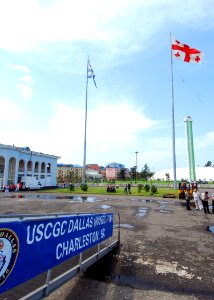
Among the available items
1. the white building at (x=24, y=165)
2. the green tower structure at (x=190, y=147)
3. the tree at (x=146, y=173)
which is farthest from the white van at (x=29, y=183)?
the tree at (x=146, y=173)

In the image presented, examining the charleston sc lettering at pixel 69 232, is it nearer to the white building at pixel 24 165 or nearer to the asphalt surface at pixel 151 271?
the asphalt surface at pixel 151 271

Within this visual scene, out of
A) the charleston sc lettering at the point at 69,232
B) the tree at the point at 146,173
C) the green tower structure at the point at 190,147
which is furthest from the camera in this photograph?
the tree at the point at 146,173

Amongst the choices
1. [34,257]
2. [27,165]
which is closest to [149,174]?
[27,165]

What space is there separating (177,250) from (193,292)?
3.45 m

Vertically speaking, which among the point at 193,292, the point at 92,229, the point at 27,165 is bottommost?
the point at 193,292

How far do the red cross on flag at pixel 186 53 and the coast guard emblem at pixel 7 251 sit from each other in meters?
36.7

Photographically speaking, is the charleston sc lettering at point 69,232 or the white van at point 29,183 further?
the white van at point 29,183

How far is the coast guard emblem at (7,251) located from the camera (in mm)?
3533

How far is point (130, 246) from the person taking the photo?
30.9 ft

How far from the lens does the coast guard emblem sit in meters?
3.53

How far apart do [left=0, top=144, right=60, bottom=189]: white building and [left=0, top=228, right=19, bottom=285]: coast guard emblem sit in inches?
1873

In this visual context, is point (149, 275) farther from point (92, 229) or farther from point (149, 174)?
point (149, 174)

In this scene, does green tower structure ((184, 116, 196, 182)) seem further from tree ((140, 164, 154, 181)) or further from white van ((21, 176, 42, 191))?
tree ((140, 164, 154, 181))

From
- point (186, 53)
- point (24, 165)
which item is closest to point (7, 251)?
point (186, 53)
